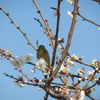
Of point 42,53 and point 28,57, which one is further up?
point 42,53

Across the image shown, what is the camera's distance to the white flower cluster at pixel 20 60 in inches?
78.9

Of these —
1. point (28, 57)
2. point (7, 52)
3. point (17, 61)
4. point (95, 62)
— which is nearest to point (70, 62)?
point (95, 62)

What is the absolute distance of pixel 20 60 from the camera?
2.00 meters

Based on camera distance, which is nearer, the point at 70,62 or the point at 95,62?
the point at 95,62

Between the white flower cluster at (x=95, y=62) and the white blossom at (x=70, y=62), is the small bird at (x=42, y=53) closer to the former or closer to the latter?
the white blossom at (x=70, y=62)

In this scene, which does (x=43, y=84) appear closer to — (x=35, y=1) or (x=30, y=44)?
(x=30, y=44)

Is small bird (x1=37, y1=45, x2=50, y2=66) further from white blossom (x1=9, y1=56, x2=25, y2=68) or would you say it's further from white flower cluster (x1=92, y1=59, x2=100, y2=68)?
white flower cluster (x1=92, y1=59, x2=100, y2=68)

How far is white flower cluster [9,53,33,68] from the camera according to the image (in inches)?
78.9

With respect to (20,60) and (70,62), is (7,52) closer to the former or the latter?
(20,60)

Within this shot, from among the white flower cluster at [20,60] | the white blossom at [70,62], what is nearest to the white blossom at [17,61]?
the white flower cluster at [20,60]

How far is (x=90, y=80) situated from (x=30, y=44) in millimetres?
819

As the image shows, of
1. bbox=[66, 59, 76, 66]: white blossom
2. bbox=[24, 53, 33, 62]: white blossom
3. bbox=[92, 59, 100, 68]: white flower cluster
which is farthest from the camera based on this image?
bbox=[66, 59, 76, 66]: white blossom

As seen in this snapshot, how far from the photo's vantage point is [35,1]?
202 centimetres

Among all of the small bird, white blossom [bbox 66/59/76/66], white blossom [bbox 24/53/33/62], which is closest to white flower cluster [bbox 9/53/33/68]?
white blossom [bbox 24/53/33/62]
